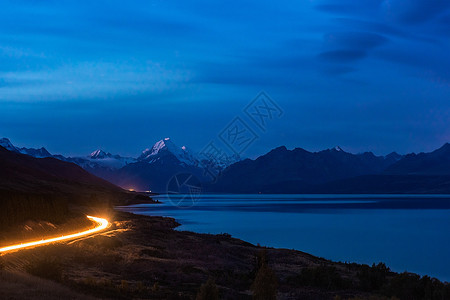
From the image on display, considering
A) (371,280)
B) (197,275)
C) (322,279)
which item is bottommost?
(197,275)

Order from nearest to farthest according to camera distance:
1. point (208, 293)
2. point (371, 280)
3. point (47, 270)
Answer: point (208, 293) → point (47, 270) → point (371, 280)

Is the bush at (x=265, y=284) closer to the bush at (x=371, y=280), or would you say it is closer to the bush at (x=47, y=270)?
the bush at (x=47, y=270)

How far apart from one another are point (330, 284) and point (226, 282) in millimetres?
7689

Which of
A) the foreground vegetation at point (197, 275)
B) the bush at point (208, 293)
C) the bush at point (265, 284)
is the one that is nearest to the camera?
the bush at point (208, 293)

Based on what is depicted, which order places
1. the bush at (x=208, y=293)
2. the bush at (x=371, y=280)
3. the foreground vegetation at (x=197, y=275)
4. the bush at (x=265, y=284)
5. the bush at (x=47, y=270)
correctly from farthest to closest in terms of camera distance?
the bush at (x=371, y=280) < the bush at (x=47, y=270) < the foreground vegetation at (x=197, y=275) < the bush at (x=265, y=284) < the bush at (x=208, y=293)

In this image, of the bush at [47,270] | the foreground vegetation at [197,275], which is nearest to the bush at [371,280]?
the foreground vegetation at [197,275]

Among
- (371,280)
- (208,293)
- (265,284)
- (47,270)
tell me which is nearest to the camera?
(208,293)

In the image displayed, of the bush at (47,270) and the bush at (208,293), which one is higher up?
the bush at (47,270)

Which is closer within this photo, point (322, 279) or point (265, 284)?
point (265, 284)

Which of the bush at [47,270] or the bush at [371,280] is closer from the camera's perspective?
the bush at [47,270]

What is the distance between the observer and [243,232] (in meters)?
100

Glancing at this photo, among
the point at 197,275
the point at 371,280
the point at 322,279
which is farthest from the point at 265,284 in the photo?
the point at 371,280

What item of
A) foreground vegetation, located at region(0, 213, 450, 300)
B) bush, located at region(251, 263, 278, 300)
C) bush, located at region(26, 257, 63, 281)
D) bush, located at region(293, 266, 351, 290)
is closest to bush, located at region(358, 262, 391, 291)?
foreground vegetation, located at region(0, 213, 450, 300)

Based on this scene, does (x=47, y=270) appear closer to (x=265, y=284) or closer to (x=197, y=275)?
(x=265, y=284)
